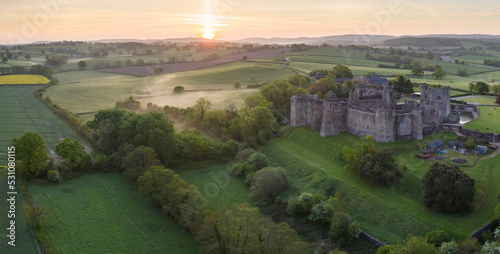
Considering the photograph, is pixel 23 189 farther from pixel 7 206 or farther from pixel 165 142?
pixel 165 142

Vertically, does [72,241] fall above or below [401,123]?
below

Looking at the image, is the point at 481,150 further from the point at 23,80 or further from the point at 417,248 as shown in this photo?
the point at 23,80

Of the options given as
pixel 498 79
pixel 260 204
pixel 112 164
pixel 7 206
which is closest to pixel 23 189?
pixel 7 206

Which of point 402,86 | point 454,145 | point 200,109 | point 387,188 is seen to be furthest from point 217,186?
point 402,86

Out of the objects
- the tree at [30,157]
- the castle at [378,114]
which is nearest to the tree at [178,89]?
the castle at [378,114]

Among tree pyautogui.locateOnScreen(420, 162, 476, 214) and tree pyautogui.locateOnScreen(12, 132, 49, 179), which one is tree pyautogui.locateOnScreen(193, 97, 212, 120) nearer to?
tree pyautogui.locateOnScreen(12, 132, 49, 179)

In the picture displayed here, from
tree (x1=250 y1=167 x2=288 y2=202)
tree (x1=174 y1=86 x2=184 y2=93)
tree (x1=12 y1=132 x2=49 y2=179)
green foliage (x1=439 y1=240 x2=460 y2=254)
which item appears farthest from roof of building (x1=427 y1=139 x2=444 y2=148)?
tree (x1=174 y1=86 x2=184 y2=93)

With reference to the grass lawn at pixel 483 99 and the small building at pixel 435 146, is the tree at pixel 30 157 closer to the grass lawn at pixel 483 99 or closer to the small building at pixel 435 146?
the small building at pixel 435 146
